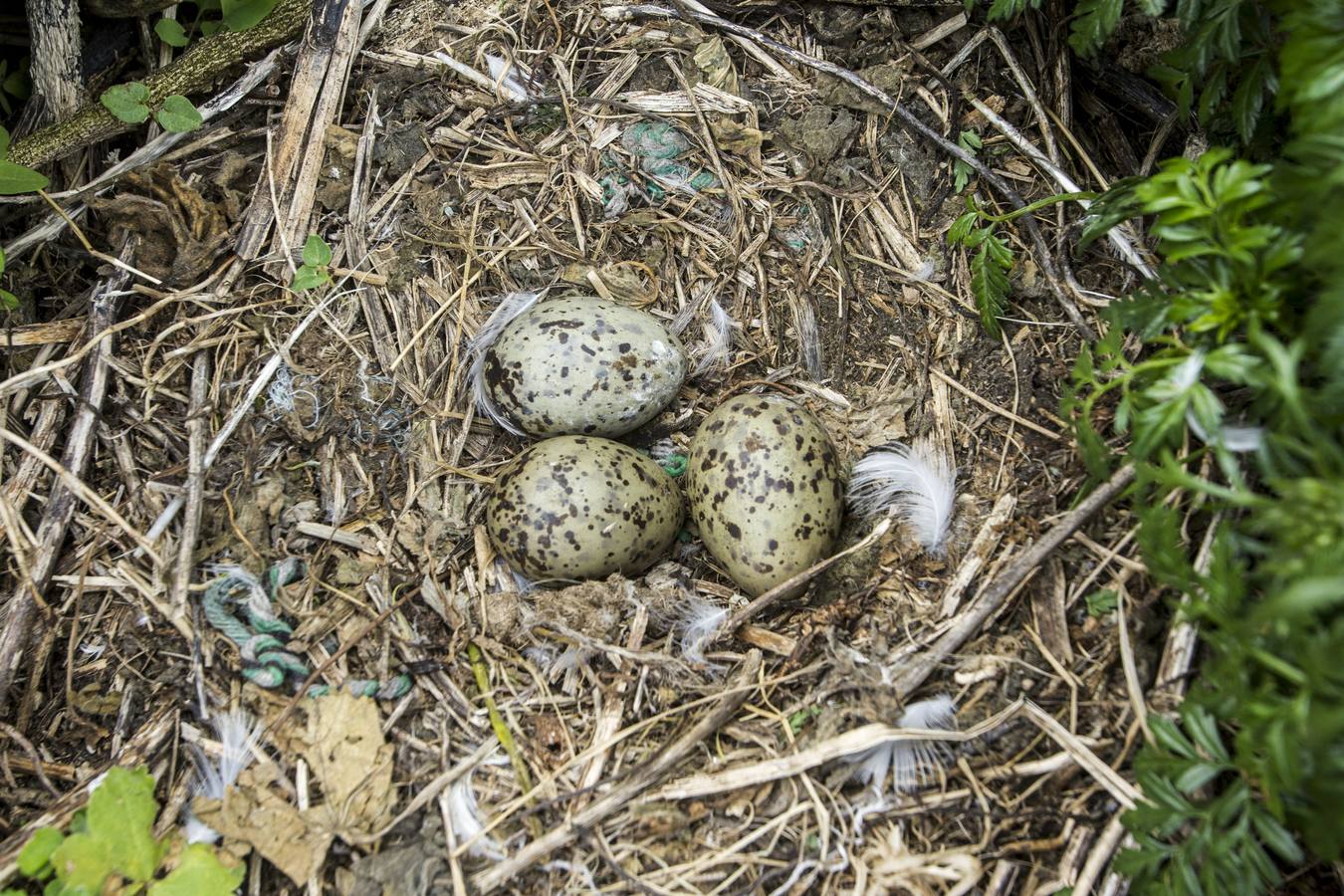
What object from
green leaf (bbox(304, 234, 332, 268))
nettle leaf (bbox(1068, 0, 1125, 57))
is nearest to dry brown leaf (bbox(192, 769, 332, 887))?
green leaf (bbox(304, 234, 332, 268))

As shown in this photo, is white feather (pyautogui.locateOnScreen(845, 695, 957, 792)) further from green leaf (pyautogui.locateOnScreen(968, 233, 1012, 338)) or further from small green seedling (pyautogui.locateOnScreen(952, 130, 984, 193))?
small green seedling (pyautogui.locateOnScreen(952, 130, 984, 193))

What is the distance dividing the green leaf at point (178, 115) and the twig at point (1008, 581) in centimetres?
257

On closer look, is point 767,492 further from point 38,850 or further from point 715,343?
point 38,850

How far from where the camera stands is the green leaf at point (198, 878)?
212cm

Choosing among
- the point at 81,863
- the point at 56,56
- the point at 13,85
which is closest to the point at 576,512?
the point at 81,863

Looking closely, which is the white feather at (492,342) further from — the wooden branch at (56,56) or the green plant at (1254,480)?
the green plant at (1254,480)

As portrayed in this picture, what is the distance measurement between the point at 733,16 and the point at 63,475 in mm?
2454

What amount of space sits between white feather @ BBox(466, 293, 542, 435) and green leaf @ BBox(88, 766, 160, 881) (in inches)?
52.5

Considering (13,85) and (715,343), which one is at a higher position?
(13,85)

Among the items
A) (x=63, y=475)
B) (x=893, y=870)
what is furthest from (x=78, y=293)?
(x=893, y=870)

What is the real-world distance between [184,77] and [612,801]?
2.56 meters

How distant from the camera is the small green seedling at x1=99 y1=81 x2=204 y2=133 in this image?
280cm

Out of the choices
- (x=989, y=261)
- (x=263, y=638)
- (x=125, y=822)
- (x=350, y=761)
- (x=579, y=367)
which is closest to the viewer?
(x=125, y=822)

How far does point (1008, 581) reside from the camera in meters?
2.25
